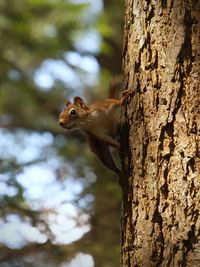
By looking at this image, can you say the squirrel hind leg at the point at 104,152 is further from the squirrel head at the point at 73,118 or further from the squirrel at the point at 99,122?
the squirrel head at the point at 73,118

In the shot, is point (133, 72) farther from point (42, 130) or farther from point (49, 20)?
point (42, 130)

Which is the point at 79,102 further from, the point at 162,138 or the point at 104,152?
the point at 162,138

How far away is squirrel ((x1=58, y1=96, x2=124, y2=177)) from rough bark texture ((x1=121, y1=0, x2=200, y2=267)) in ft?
1.67

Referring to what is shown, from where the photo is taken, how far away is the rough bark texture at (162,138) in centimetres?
218

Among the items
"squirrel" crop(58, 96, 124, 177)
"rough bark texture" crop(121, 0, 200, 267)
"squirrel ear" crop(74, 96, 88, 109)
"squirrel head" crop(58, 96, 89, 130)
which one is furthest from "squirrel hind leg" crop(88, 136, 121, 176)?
"rough bark texture" crop(121, 0, 200, 267)

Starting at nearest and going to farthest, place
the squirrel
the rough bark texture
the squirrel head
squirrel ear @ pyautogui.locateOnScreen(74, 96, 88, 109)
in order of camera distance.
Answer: the rough bark texture → the squirrel → the squirrel head → squirrel ear @ pyautogui.locateOnScreen(74, 96, 88, 109)

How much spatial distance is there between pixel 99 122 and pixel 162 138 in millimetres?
920

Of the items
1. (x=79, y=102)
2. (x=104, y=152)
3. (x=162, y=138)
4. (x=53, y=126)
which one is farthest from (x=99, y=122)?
(x=53, y=126)

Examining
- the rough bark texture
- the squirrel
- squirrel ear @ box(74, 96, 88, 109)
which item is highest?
squirrel ear @ box(74, 96, 88, 109)

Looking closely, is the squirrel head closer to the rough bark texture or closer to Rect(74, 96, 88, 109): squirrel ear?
Rect(74, 96, 88, 109): squirrel ear

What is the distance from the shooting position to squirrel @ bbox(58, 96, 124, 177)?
3.02 m

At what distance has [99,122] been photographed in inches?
125

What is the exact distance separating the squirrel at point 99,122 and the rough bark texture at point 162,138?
51 centimetres

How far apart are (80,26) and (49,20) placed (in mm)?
312
